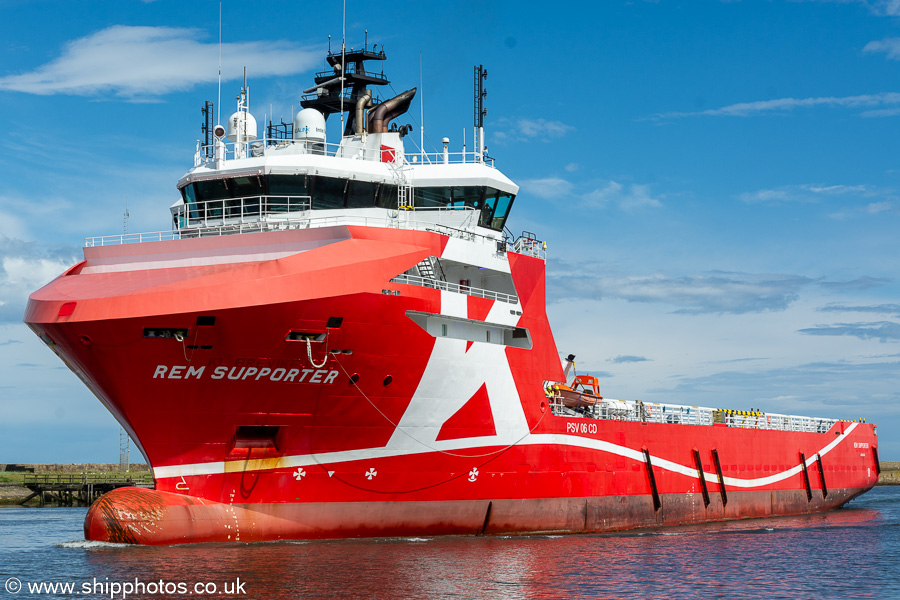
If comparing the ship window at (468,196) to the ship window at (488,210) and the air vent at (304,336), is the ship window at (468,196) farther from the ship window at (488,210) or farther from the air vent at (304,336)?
the air vent at (304,336)

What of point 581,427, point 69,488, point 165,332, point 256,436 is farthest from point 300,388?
point 69,488

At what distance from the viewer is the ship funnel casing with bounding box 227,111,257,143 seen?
2403 cm

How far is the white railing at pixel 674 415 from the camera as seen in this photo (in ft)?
88.5

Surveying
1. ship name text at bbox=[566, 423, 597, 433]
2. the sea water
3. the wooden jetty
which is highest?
ship name text at bbox=[566, 423, 597, 433]

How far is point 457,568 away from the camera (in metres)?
18.0

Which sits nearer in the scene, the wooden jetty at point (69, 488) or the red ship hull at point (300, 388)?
the red ship hull at point (300, 388)

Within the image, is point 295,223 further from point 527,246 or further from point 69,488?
point 69,488

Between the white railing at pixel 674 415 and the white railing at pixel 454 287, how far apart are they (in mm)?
2865

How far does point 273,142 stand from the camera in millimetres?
24203

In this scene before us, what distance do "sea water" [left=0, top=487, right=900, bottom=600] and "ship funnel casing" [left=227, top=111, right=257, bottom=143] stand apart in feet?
34.5

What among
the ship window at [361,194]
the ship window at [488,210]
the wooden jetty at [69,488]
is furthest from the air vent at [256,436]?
the wooden jetty at [69,488]

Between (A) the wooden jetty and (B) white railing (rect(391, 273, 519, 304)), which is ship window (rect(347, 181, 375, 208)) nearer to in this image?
(B) white railing (rect(391, 273, 519, 304))

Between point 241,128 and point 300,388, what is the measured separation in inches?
Answer: 323

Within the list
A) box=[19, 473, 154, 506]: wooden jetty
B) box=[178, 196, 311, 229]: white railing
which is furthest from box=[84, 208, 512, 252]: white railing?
box=[19, 473, 154, 506]: wooden jetty
